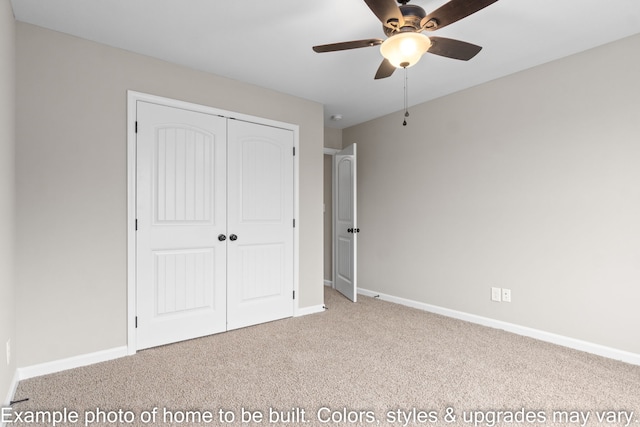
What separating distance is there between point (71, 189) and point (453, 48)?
2.75 m

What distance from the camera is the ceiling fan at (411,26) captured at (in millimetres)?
1688

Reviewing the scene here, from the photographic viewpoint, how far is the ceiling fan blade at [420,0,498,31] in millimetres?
1631

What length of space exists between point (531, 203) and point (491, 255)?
0.62 meters

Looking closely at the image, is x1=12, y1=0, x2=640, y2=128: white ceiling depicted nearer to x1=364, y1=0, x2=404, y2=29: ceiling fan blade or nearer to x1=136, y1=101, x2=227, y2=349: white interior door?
x1=364, y1=0, x2=404, y2=29: ceiling fan blade

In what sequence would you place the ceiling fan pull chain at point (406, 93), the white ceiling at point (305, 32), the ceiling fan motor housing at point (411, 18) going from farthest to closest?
the ceiling fan pull chain at point (406, 93), the white ceiling at point (305, 32), the ceiling fan motor housing at point (411, 18)

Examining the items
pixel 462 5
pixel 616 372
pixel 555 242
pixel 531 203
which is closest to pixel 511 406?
pixel 616 372

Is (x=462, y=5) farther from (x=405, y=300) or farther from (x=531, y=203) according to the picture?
(x=405, y=300)

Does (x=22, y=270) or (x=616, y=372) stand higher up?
(x=22, y=270)

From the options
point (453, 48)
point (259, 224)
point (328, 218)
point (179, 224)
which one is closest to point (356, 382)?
point (259, 224)

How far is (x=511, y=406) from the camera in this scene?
77.5 inches

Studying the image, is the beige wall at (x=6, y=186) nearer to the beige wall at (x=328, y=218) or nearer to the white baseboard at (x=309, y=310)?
the white baseboard at (x=309, y=310)

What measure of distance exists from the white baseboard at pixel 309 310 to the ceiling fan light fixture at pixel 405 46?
2.73 meters

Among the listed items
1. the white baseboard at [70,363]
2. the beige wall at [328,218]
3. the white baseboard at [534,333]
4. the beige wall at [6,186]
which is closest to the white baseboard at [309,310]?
the white baseboard at [534,333]

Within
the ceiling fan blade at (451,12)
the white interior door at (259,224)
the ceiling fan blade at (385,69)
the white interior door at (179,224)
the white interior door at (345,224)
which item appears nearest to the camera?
the ceiling fan blade at (451,12)
